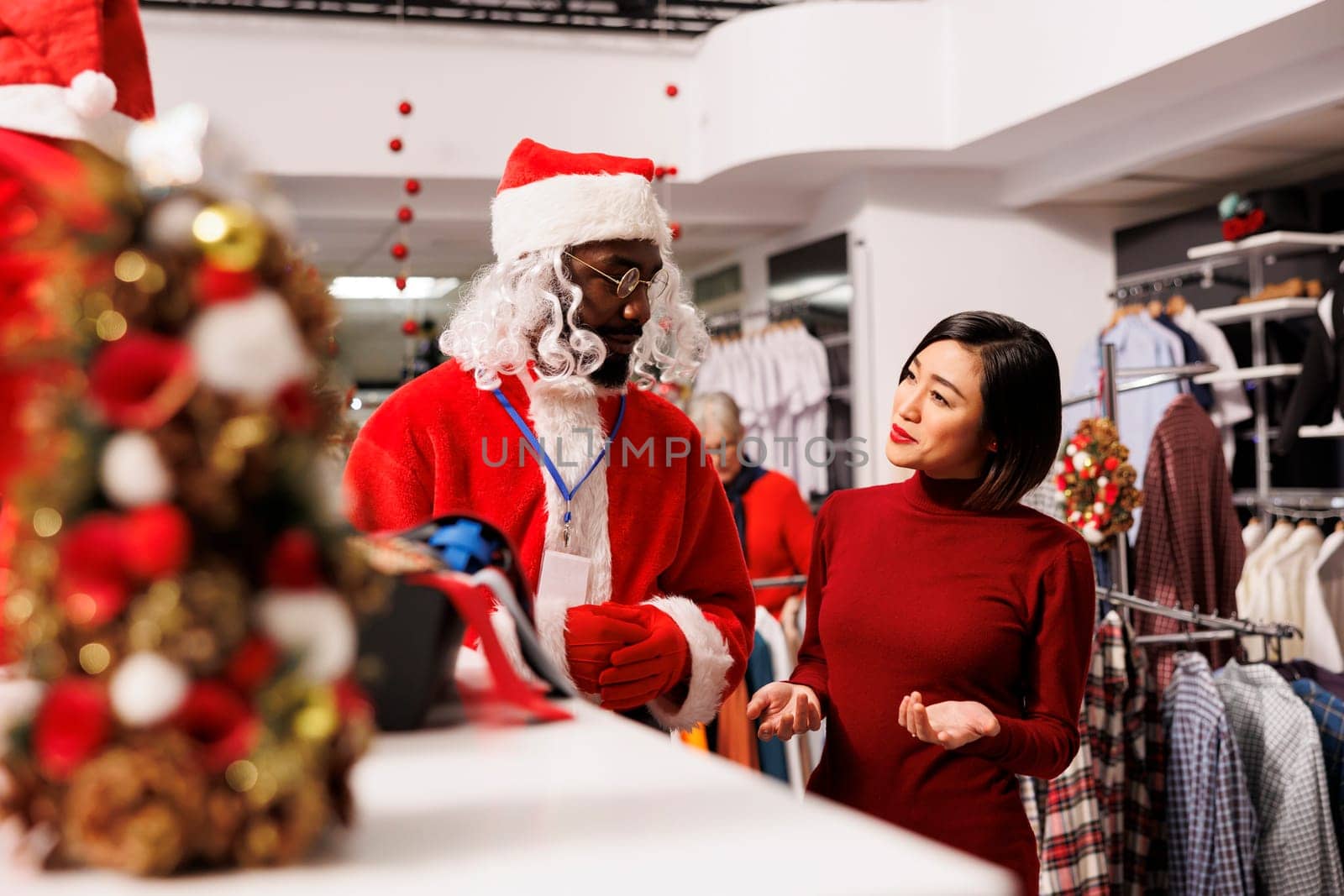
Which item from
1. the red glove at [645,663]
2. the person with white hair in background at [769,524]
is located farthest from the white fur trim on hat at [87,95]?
the person with white hair in background at [769,524]

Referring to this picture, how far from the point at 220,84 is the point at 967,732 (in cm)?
482

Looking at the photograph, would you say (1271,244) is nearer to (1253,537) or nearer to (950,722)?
(1253,537)

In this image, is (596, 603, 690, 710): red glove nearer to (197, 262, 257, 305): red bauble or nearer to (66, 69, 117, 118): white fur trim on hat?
(66, 69, 117, 118): white fur trim on hat

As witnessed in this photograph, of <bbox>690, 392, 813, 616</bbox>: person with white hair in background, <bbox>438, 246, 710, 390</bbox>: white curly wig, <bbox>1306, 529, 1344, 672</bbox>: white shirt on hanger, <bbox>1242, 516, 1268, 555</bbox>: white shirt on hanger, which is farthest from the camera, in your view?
<bbox>1242, 516, 1268, 555</bbox>: white shirt on hanger

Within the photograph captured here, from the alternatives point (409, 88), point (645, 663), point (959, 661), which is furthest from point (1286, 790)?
point (409, 88)

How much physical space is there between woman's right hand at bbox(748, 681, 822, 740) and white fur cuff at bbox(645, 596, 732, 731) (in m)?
0.08

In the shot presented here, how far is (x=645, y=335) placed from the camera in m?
1.98

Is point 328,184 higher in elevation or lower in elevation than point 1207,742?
higher

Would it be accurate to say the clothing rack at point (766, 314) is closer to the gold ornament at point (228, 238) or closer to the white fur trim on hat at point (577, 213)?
the white fur trim on hat at point (577, 213)

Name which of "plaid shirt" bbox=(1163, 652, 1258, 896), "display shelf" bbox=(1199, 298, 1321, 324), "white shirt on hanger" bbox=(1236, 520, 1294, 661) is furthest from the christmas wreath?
"display shelf" bbox=(1199, 298, 1321, 324)

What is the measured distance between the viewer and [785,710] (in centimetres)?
158

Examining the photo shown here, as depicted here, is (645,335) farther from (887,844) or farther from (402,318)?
(402,318)

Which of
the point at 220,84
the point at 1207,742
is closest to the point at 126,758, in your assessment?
the point at 1207,742

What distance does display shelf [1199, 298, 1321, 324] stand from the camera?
4.83m
